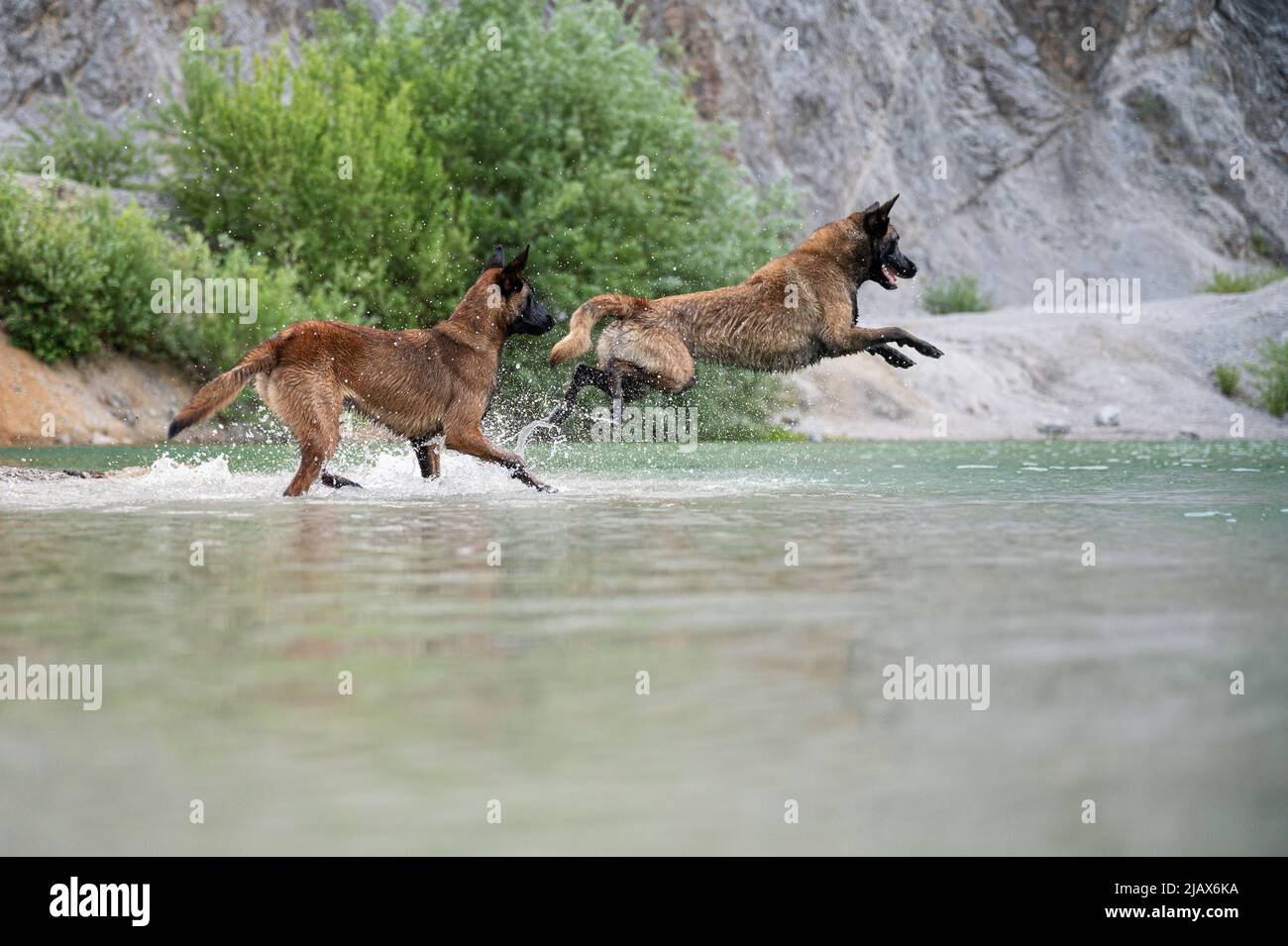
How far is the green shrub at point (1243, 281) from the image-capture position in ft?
131

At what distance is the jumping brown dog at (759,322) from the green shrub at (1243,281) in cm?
3151

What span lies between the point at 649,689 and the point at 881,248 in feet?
27.7

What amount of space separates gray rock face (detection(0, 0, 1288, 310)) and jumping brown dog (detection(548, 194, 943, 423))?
30.1 meters

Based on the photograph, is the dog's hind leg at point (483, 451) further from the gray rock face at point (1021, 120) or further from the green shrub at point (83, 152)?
the gray rock face at point (1021, 120)

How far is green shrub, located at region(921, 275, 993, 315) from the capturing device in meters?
40.9

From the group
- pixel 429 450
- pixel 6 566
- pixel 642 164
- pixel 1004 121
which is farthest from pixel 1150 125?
pixel 6 566

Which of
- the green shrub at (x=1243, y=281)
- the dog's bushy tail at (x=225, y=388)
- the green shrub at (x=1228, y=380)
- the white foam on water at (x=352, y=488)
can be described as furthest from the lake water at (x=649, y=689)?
the green shrub at (x=1243, y=281)

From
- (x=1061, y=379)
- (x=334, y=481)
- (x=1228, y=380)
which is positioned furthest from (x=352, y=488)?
(x=1228, y=380)

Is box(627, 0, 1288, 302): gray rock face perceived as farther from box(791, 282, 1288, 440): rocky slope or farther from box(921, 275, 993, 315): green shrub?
box(791, 282, 1288, 440): rocky slope

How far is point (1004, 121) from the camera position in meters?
47.6

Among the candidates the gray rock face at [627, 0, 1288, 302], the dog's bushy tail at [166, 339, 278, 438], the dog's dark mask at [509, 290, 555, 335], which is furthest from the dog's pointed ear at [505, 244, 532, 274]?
the gray rock face at [627, 0, 1288, 302]

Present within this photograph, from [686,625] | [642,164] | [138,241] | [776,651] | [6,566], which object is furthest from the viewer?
[642,164]
